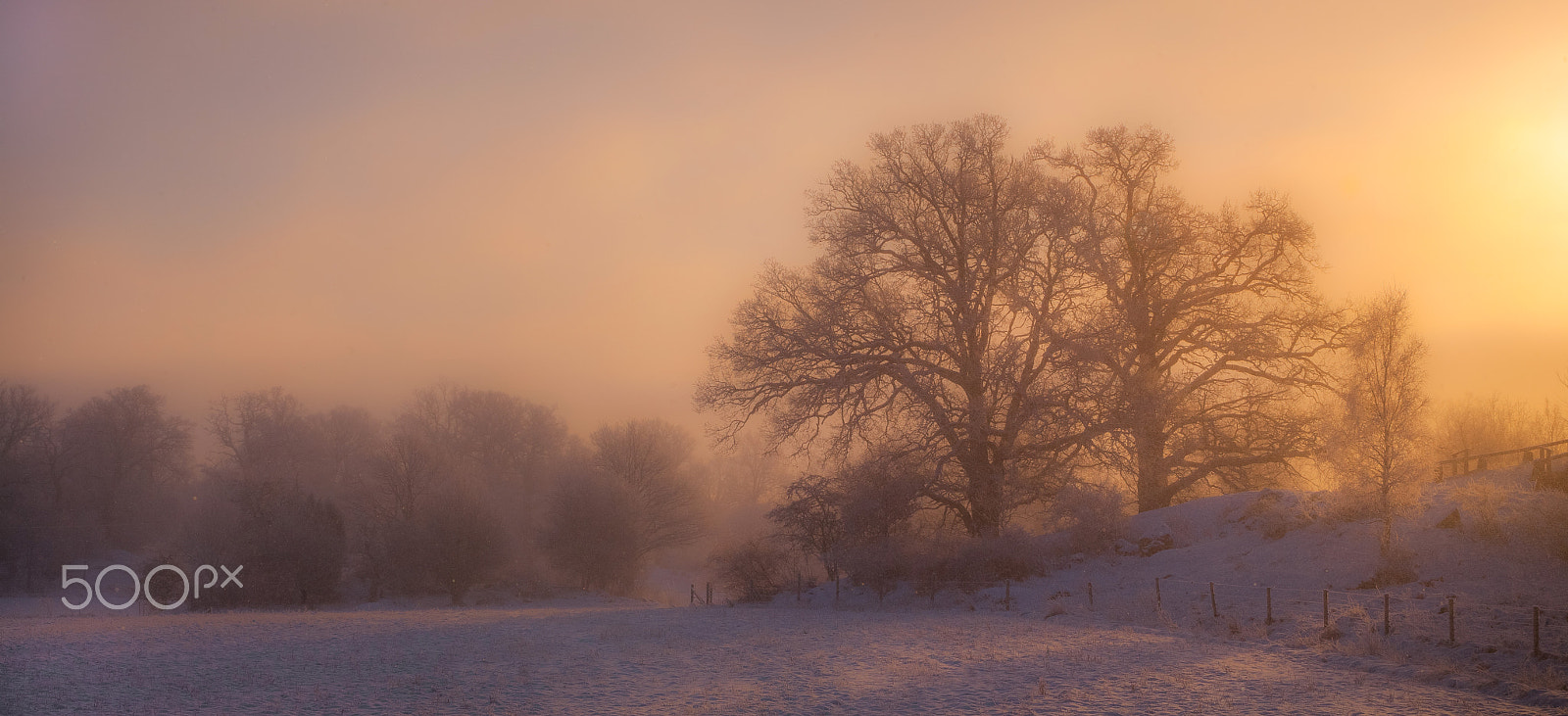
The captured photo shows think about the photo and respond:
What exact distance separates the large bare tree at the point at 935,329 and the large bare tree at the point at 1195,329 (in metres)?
2.13

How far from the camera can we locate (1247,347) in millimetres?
27594

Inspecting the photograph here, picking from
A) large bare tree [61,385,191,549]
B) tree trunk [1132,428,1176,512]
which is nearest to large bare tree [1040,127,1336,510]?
tree trunk [1132,428,1176,512]

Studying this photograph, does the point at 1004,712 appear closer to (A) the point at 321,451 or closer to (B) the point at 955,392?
(B) the point at 955,392

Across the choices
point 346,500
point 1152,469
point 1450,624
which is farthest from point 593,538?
point 1450,624

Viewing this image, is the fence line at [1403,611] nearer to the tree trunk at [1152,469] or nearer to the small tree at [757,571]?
the tree trunk at [1152,469]

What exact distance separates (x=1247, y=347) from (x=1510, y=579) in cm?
1175

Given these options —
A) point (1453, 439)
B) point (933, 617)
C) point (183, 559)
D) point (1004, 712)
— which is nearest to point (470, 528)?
point (183, 559)

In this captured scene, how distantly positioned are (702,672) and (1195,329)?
22.0 meters

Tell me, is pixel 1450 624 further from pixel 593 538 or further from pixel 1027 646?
pixel 593 538

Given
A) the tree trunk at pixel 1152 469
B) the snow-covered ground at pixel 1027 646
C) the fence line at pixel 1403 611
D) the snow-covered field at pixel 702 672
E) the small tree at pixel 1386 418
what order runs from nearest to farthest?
the snow-covered field at pixel 702 672, the snow-covered ground at pixel 1027 646, the fence line at pixel 1403 611, the small tree at pixel 1386 418, the tree trunk at pixel 1152 469

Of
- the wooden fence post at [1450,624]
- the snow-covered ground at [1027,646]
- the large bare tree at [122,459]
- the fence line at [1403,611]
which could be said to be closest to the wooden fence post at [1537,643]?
the fence line at [1403,611]

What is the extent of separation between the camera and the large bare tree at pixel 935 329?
26.8 metres

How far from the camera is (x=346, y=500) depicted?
2372 inches

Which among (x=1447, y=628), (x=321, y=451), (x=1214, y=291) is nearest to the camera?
(x=1447, y=628)
